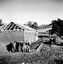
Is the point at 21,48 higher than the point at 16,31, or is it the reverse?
the point at 16,31

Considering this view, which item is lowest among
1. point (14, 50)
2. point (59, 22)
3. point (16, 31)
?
point (14, 50)

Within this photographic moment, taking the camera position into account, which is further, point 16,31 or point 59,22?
point 59,22

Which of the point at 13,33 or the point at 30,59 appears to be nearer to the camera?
the point at 30,59

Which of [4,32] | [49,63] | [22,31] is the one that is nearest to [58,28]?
[22,31]

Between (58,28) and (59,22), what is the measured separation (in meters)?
1.71

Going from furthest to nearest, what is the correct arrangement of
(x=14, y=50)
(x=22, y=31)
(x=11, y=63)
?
(x=22, y=31), (x=14, y=50), (x=11, y=63)

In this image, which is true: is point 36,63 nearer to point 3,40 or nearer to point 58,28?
point 3,40

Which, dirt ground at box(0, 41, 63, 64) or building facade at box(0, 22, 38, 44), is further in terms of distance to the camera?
building facade at box(0, 22, 38, 44)

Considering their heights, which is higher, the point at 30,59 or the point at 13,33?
the point at 13,33

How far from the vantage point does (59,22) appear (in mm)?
24469

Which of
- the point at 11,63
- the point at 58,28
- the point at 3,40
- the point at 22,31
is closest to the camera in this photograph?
the point at 11,63

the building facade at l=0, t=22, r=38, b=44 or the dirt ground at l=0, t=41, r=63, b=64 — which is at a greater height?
the building facade at l=0, t=22, r=38, b=44

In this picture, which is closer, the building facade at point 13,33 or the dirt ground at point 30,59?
the dirt ground at point 30,59

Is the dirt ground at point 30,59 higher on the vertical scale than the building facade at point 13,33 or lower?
lower
